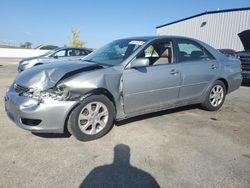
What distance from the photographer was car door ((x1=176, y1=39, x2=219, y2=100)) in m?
4.87

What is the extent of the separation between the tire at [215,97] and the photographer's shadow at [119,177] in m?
2.94

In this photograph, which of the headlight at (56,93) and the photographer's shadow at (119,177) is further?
the headlight at (56,93)

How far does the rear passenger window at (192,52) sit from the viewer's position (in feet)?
16.2

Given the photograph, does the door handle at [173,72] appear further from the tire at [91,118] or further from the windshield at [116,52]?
the tire at [91,118]

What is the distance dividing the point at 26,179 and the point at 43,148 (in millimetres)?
792

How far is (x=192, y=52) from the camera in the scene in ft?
17.1

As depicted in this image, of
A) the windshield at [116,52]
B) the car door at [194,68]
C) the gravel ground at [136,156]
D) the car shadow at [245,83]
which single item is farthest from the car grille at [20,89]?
the car shadow at [245,83]

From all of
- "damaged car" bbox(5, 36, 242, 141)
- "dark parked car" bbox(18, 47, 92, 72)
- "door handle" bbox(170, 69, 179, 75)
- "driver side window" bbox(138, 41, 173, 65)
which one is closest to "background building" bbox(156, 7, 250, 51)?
"dark parked car" bbox(18, 47, 92, 72)

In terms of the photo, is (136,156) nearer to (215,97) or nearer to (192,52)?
(192,52)

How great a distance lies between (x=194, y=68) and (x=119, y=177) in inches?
117

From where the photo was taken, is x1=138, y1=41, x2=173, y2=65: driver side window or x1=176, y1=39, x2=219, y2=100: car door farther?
x1=176, y1=39, x2=219, y2=100: car door

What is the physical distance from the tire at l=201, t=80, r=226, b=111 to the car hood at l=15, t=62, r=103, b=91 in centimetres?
268

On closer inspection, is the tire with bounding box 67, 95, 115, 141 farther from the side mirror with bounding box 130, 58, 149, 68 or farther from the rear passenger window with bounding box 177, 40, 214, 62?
the rear passenger window with bounding box 177, 40, 214, 62

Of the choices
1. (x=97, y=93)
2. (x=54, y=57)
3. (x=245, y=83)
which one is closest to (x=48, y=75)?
(x=97, y=93)
